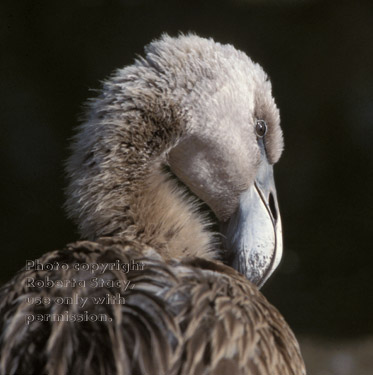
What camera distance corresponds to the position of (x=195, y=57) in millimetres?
2492

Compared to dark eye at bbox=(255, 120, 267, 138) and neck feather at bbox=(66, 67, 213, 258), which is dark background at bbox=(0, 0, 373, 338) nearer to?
dark eye at bbox=(255, 120, 267, 138)

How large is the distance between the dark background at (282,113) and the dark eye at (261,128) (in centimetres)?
229

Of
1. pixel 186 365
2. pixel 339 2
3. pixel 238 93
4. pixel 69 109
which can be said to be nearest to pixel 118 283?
pixel 186 365

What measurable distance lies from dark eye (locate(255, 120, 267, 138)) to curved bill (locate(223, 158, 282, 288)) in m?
0.16

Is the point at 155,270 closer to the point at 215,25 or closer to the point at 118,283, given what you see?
the point at 118,283

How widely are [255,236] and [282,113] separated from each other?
2.73m

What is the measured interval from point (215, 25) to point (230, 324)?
3363 millimetres

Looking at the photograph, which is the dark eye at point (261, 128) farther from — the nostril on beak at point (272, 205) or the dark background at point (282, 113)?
the dark background at point (282, 113)

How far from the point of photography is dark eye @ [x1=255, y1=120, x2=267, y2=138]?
266 cm

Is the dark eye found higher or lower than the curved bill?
higher

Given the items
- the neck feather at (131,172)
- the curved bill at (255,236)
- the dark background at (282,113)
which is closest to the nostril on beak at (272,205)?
the curved bill at (255,236)

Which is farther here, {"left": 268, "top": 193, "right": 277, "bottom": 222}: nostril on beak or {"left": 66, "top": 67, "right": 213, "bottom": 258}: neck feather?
{"left": 268, "top": 193, "right": 277, "bottom": 222}: nostril on beak

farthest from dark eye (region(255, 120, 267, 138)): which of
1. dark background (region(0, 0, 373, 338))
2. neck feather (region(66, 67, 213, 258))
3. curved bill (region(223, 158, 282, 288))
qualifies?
dark background (region(0, 0, 373, 338))

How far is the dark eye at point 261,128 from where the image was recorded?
8.71 feet
